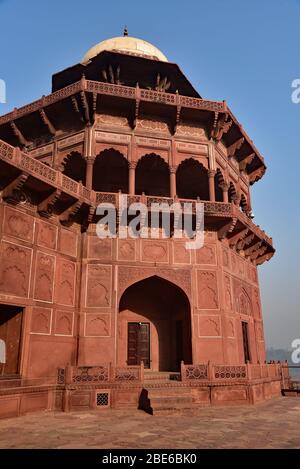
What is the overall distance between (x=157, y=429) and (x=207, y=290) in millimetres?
6986

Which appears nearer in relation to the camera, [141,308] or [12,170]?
[12,170]

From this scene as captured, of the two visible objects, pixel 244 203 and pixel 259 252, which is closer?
pixel 259 252

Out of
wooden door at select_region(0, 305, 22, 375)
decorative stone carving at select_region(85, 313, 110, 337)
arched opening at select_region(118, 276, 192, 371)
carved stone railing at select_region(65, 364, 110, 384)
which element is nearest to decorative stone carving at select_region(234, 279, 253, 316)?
arched opening at select_region(118, 276, 192, 371)

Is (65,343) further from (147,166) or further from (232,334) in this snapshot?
(147,166)

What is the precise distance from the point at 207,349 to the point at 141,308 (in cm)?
365

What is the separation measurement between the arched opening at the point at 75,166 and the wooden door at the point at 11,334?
7131 mm

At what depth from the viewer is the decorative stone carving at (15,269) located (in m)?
11.1

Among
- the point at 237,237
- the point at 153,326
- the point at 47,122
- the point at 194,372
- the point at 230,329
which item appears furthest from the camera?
the point at 237,237

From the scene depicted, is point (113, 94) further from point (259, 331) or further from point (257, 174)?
point (259, 331)

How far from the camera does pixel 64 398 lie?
1148 cm

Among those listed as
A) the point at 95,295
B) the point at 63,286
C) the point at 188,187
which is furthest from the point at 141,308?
the point at 188,187

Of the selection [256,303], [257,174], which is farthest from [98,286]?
[257,174]

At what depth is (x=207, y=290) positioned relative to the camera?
14898 mm

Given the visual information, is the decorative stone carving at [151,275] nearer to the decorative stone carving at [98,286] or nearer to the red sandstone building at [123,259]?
the red sandstone building at [123,259]
